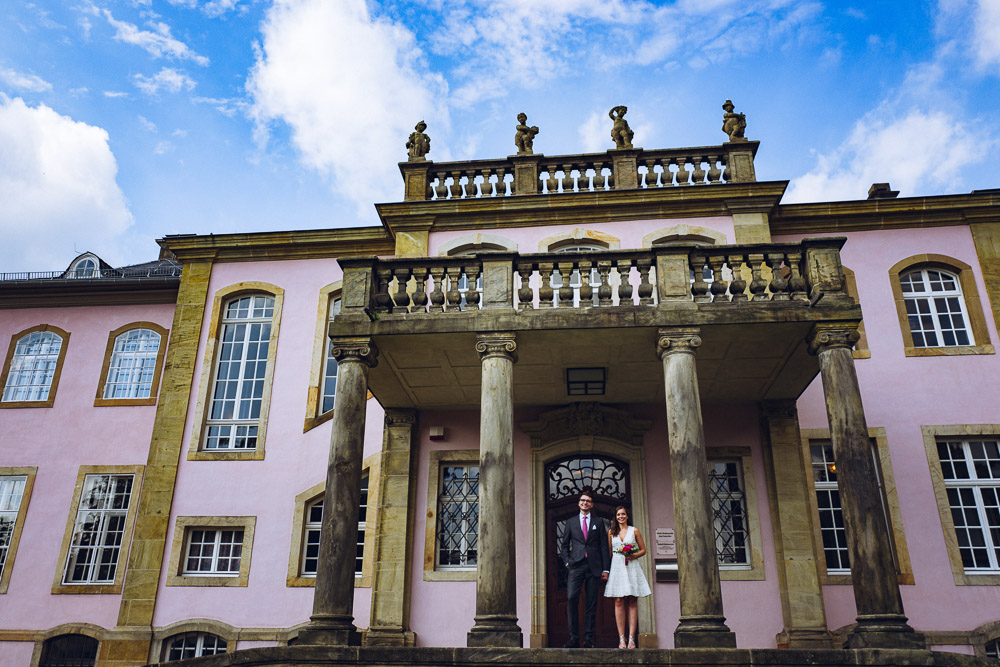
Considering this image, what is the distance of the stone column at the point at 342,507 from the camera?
916 cm

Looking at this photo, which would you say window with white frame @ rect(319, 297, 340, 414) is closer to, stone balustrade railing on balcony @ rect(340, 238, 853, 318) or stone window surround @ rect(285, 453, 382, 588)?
stone window surround @ rect(285, 453, 382, 588)

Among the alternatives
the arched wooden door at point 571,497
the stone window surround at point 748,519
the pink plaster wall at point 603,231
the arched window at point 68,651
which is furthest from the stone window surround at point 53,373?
the stone window surround at point 748,519

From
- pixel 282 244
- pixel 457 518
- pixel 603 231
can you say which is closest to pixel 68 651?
pixel 457 518

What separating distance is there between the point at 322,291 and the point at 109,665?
7400 millimetres

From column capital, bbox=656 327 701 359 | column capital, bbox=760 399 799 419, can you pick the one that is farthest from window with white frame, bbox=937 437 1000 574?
column capital, bbox=656 327 701 359

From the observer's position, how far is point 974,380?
42.7 feet

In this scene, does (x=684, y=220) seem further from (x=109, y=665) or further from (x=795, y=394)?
(x=109, y=665)

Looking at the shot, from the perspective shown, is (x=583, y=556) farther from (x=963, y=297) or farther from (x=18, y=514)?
(x=18, y=514)

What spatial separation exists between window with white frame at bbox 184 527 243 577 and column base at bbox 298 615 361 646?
16.1 ft

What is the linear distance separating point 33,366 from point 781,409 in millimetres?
14836

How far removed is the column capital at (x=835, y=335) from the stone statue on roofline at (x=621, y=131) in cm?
603

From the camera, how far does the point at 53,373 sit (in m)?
16.0

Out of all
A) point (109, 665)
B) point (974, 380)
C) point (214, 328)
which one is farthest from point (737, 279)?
point (109, 665)

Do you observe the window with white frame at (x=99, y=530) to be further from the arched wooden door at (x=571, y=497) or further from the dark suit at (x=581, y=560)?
the dark suit at (x=581, y=560)
